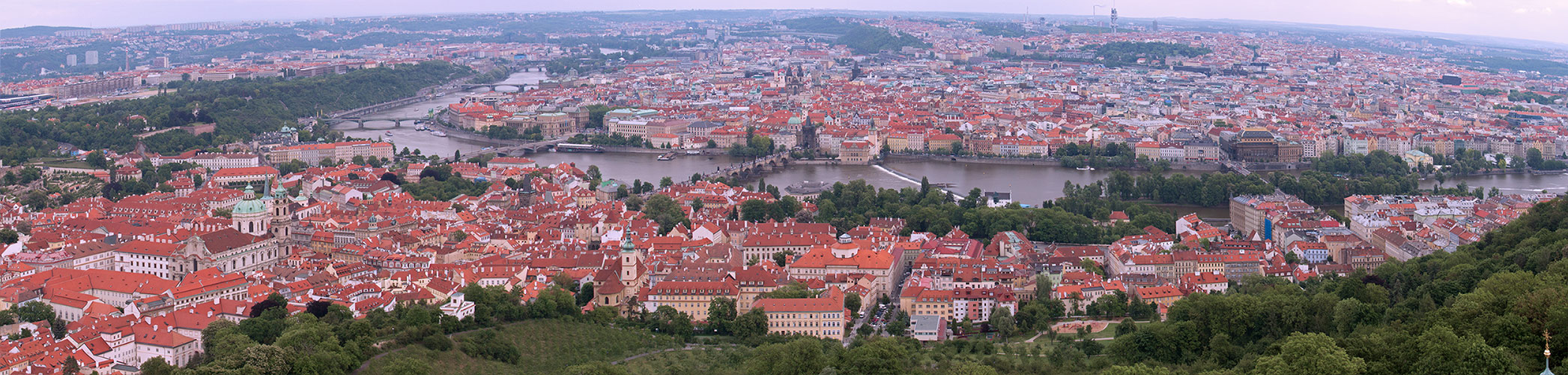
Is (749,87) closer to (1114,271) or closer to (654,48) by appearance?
(654,48)

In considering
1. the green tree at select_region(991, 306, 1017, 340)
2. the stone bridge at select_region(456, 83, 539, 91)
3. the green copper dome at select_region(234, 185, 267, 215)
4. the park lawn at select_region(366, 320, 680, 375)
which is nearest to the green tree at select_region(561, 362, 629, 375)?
the park lawn at select_region(366, 320, 680, 375)

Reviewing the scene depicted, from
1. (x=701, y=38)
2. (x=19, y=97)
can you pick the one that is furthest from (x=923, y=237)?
(x=701, y=38)

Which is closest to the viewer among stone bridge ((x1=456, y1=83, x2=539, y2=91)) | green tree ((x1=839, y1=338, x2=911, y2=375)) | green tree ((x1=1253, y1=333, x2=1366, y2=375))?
green tree ((x1=1253, y1=333, x2=1366, y2=375))

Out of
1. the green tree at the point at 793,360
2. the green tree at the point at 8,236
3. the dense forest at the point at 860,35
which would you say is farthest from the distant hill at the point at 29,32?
the green tree at the point at 793,360

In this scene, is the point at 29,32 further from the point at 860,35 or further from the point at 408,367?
the point at 408,367

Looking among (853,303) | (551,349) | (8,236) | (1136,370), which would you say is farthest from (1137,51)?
(1136,370)

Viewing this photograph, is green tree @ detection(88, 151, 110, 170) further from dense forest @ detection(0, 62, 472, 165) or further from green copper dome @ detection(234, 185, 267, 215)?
green copper dome @ detection(234, 185, 267, 215)
